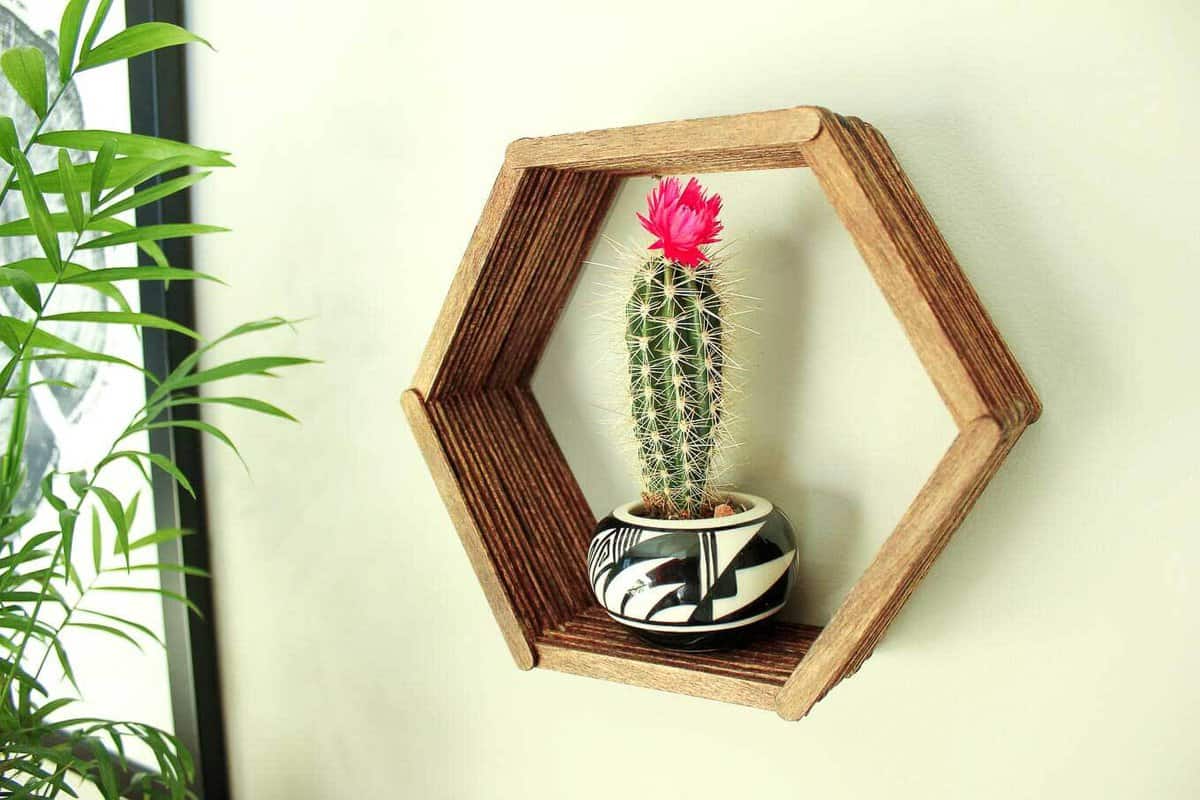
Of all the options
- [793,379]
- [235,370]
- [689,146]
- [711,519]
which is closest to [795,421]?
[793,379]

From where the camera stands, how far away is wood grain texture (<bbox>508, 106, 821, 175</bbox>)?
0.67 m

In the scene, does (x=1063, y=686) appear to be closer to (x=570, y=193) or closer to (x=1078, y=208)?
(x=1078, y=208)

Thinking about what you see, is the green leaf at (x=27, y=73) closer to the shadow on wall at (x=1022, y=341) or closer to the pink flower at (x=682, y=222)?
the pink flower at (x=682, y=222)

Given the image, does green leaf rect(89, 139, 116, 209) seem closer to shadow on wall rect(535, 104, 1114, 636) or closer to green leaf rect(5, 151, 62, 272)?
green leaf rect(5, 151, 62, 272)

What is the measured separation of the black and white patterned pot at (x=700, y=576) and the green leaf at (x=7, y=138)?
Result: 0.60 metres

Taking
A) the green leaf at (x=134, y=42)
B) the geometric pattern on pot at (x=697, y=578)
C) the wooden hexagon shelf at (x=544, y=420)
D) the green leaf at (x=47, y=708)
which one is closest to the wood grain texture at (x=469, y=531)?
the wooden hexagon shelf at (x=544, y=420)

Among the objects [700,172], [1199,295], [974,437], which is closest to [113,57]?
[700,172]

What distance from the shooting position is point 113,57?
812 millimetres

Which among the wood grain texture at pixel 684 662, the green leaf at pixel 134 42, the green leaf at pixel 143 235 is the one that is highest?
the green leaf at pixel 134 42

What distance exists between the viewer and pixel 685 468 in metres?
0.77

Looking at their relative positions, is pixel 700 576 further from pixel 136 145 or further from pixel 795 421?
pixel 136 145

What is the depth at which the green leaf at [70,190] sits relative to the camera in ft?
2.59

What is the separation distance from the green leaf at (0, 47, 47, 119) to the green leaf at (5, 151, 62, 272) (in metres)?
0.05

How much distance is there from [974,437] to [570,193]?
16.8 inches
